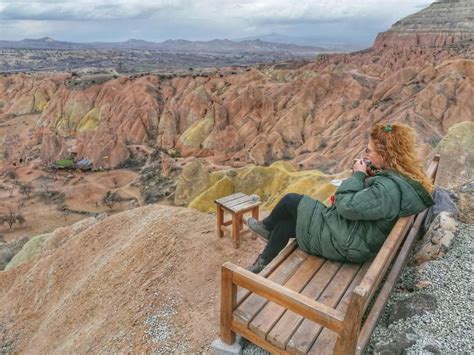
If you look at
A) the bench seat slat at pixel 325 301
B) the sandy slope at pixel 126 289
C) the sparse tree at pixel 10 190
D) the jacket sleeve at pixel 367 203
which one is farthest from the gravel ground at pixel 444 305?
the sparse tree at pixel 10 190

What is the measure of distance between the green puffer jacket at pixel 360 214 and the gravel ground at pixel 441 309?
2.37ft

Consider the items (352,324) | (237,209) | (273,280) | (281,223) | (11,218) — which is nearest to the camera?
(352,324)

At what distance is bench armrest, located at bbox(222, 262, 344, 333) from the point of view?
124 inches

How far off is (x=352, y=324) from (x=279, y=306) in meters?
1.03

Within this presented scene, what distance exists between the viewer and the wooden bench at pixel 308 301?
314 cm

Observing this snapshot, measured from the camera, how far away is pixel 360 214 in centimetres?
375

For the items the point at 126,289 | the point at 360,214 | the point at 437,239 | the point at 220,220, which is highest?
the point at 360,214

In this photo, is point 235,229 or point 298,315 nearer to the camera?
point 298,315

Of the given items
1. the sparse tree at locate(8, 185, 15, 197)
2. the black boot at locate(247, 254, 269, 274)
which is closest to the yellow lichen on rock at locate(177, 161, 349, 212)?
the black boot at locate(247, 254, 269, 274)

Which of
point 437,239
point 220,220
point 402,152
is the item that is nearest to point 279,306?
point 402,152

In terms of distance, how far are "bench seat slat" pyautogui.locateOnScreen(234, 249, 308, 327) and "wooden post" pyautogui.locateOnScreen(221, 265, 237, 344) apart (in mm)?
93

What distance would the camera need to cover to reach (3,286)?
12.1 meters

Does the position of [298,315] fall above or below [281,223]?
below

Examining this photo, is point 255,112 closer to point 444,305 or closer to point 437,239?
point 437,239
